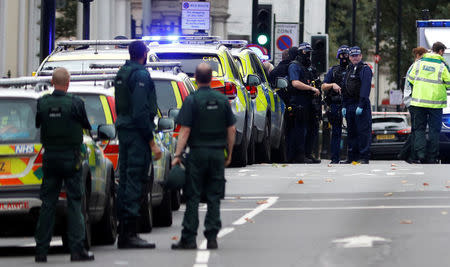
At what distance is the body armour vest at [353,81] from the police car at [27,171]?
454 inches

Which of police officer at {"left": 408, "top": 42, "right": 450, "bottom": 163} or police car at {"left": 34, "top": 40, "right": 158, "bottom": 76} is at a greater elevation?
police car at {"left": 34, "top": 40, "right": 158, "bottom": 76}

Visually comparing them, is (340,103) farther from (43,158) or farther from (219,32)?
(219,32)

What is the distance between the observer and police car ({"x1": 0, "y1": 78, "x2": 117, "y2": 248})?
12.8m

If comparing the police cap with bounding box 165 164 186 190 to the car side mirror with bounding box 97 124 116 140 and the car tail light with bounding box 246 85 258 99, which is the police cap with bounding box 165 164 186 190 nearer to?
the car side mirror with bounding box 97 124 116 140

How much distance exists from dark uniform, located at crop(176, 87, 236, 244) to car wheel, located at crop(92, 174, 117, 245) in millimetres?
958

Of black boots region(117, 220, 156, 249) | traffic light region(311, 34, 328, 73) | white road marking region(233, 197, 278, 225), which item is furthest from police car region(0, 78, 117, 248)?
traffic light region(311, 34, 328, 73)

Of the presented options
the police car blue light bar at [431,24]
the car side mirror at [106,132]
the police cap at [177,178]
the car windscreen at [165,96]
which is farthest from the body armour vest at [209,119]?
the police car blue light bar at [431,24]

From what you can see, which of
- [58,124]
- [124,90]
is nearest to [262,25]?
[124,90]

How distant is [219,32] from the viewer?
7856 cm

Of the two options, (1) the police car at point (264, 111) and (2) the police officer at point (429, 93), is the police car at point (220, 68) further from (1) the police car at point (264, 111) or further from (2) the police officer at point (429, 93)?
(2) the police officer at point (429, 93)

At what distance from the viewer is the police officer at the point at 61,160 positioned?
1246 cm

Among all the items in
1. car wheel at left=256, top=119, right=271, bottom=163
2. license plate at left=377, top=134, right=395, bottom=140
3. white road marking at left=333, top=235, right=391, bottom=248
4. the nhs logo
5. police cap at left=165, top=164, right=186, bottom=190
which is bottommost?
license plate at left=377, top=134, right=395, bottom=140

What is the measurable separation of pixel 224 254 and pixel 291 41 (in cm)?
3079

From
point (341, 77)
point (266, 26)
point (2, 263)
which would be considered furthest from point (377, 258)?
point (266, 26)
